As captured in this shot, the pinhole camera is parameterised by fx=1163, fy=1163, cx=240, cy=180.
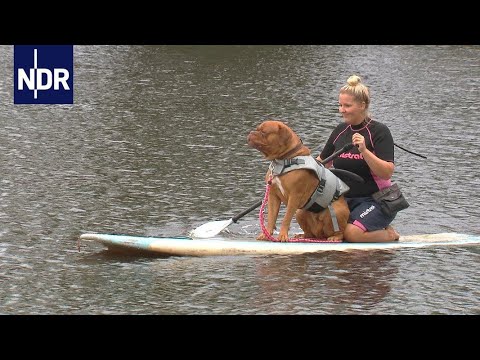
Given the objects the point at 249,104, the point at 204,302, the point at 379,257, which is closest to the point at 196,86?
the point at 249,104

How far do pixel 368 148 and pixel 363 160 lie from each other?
0.12 m

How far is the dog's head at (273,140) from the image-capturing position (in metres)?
10.8

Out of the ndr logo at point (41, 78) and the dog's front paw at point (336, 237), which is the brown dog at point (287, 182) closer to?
the dog's front paw at point (336, 237)

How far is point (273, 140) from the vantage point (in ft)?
35.4

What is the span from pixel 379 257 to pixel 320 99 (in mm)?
9480

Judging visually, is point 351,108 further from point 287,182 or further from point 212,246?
point 212,246

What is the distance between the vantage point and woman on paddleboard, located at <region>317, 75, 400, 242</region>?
11.0 meters

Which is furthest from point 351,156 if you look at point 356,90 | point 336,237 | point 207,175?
point 207,175

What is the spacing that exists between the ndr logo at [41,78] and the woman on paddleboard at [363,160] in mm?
7967

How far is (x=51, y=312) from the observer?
364 inches

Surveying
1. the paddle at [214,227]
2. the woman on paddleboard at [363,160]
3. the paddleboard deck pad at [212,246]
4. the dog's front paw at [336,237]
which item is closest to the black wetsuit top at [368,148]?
the woman on paddleboard at [363,160]

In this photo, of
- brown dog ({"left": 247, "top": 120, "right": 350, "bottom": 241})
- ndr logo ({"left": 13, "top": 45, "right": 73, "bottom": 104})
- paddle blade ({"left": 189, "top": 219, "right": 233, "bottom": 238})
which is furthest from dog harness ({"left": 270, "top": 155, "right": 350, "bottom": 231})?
ndr logo ({"left": 13, "top": 45, "right": 73, "bottom": 104})

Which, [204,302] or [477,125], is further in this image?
[477,125]

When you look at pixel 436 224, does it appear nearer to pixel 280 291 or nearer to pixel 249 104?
pixel 280 291
